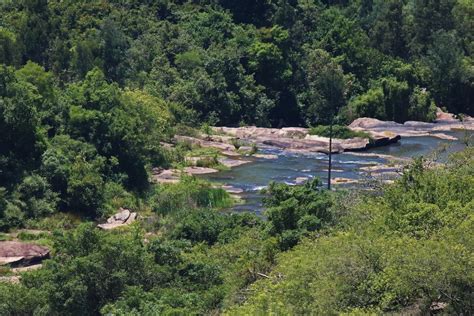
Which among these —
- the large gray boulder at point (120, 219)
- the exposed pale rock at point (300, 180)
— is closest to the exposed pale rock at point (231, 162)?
the exposed pale rock at point (300, 180)

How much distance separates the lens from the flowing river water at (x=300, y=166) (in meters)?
50.8

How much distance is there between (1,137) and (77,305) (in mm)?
20340

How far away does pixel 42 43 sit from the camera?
70875 mm

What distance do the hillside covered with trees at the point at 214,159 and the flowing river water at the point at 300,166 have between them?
77.0 inches

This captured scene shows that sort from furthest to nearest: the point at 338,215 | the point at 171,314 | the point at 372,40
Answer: the point at 372,40
the point at 338,215
the point at 171,314

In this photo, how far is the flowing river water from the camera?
50.8 m

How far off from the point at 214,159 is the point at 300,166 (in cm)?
473

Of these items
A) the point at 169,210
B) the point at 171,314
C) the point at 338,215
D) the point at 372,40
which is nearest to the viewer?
the point at 171,314

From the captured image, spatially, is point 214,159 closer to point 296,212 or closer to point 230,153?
point 230,153

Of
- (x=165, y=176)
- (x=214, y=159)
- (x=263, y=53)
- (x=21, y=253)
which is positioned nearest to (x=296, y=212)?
(x=21, y=253)

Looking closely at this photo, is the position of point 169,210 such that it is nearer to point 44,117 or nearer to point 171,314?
point 44,117

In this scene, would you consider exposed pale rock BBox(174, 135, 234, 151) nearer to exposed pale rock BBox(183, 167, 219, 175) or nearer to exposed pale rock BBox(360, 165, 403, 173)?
exposed pale rock BBox(183, 167, 219, 175)

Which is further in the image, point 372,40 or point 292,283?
point 372,40

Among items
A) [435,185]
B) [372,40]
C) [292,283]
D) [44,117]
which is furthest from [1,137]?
[372,40]
